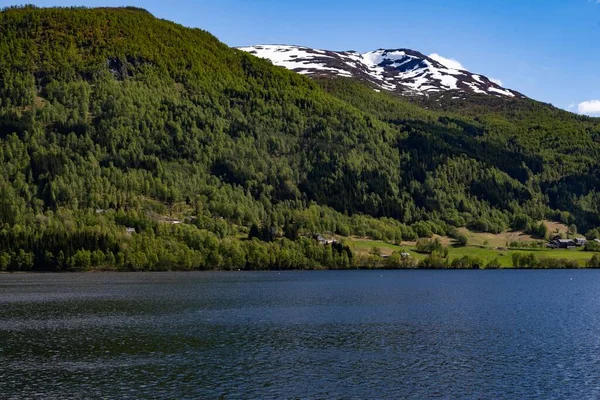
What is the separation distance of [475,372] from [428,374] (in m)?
4.53

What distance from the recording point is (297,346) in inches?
2938

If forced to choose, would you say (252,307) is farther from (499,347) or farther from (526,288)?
(526,288)

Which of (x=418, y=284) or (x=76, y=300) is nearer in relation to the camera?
(x=76, y=300)

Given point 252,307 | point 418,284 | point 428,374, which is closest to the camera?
point 428,374

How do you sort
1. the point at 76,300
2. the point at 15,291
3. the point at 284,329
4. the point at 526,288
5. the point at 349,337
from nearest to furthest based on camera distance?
1. the point at 349,337
2. the point at 284,329
3. the point at 76,300
4. the point at 15,291
5. the point at 526,288

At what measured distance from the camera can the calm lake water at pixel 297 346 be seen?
181 ft

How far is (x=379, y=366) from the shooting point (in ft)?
209

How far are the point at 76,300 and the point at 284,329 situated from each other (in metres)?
54.2

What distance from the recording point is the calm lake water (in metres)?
55.3

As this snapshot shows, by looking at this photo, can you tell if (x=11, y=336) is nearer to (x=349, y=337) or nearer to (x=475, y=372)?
(x=349, y=337)

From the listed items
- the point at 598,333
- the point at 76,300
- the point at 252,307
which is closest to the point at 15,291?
the point at 76,300

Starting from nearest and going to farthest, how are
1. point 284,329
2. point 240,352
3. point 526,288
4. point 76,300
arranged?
point 240,352
point 284,329
point 76,300
point 526,288

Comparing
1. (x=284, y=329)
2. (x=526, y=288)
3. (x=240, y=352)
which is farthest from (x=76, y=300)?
(x=526, y=288)

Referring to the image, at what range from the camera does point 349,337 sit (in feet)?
266
